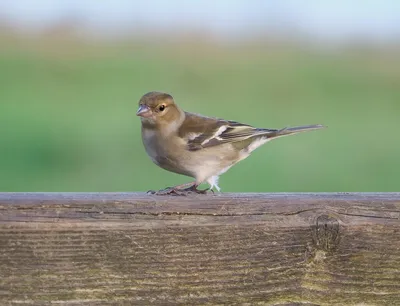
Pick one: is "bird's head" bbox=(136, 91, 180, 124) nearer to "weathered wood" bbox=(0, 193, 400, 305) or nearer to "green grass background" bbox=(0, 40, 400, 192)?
"weathered wood" bbox=(0, 193, 400, 305)

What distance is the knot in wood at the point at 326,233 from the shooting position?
232 cm

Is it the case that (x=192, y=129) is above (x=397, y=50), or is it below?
below

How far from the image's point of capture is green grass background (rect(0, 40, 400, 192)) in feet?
25.9

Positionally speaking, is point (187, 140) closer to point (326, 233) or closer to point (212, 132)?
point (212, 132)

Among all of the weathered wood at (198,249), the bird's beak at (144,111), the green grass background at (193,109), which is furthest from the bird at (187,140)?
the green grass background at (193,109)

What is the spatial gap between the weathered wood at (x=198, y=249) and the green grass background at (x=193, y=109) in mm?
4589

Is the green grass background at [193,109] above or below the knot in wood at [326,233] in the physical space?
above

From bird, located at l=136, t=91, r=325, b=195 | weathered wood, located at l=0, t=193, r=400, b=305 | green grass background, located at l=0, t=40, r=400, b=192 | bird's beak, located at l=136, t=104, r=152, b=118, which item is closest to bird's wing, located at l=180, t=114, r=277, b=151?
bird, located at l=136, t=91, r=325, b=195

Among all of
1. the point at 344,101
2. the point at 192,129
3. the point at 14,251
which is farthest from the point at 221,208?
the point at 344,101

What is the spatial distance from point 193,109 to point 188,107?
0.22 meters

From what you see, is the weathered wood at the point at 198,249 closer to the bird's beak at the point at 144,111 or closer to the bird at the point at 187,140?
the bird at the point at 187,140

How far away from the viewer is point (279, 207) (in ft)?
7.79

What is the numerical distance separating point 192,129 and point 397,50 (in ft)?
27.6

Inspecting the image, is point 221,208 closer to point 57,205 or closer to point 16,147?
point 57,205
